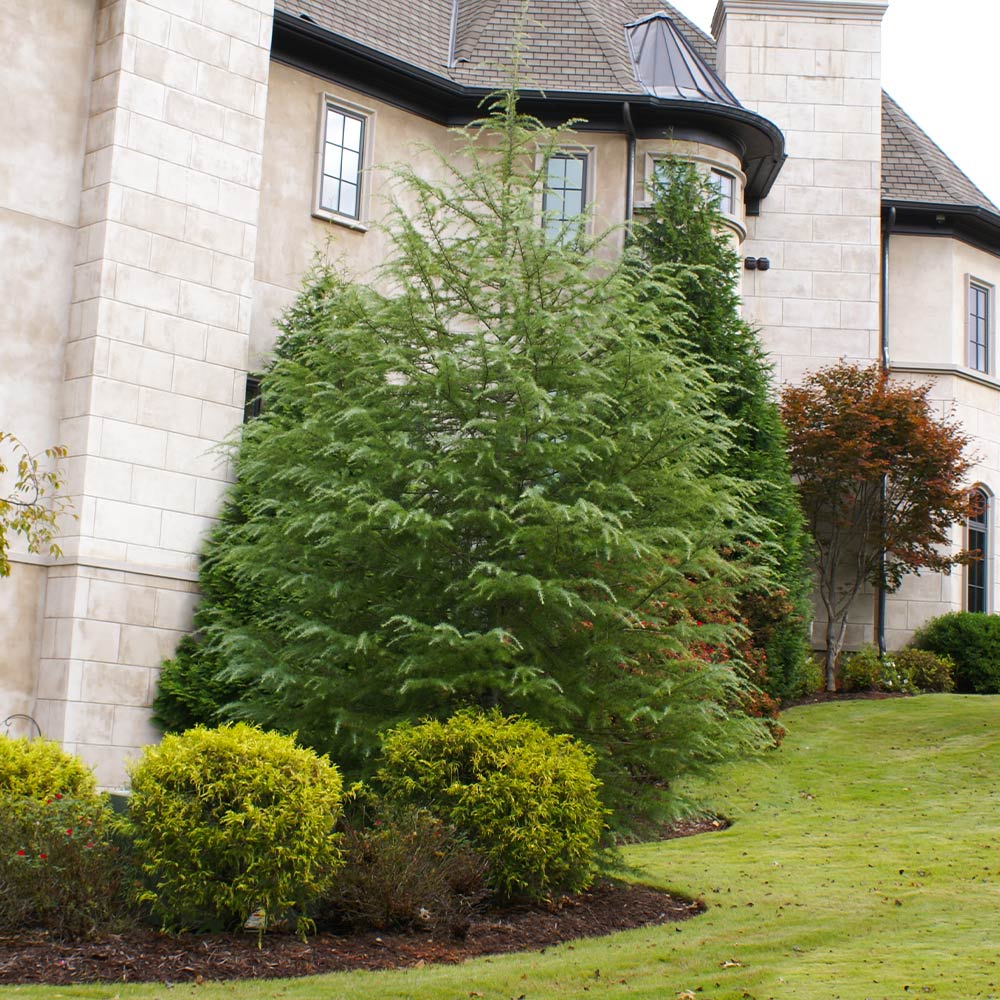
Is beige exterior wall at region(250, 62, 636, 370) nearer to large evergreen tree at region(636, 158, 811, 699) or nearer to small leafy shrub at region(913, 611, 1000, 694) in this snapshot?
large evergreen tree at region(636, 158, 811, 699)

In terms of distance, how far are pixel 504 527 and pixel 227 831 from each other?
3.50 meters

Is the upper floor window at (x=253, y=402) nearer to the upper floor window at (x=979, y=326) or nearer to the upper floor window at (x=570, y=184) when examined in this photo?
the upper floor window at (x=570, y=184)

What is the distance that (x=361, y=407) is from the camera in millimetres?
11008

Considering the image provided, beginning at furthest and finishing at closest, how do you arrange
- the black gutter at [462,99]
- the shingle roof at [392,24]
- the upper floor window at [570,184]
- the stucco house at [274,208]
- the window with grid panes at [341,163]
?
the upper floor window at [570,184]
the shingle roof at [392,24]
the window with grid panes at [341,163]
the black gutter at [462,99]
the stucco house at [274,208]

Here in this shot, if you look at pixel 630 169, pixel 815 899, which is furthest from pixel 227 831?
pixel 630 169

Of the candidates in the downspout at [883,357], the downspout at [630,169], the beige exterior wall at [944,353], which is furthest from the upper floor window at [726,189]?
the beige exterior wall at [944,353]

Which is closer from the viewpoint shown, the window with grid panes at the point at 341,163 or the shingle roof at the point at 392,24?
the window with grid panes at the point at 341,163

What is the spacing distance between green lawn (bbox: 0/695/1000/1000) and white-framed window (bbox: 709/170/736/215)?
8.28 m

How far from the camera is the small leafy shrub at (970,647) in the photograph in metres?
22.3

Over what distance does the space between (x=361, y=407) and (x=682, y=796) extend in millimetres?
4126

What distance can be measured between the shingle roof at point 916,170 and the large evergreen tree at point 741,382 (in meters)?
6.46

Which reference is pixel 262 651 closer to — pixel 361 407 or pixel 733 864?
pixel 361 407

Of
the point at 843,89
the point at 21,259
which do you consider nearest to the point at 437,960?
the point at 21,259

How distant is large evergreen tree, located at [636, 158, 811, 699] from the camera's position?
18.5 meters
